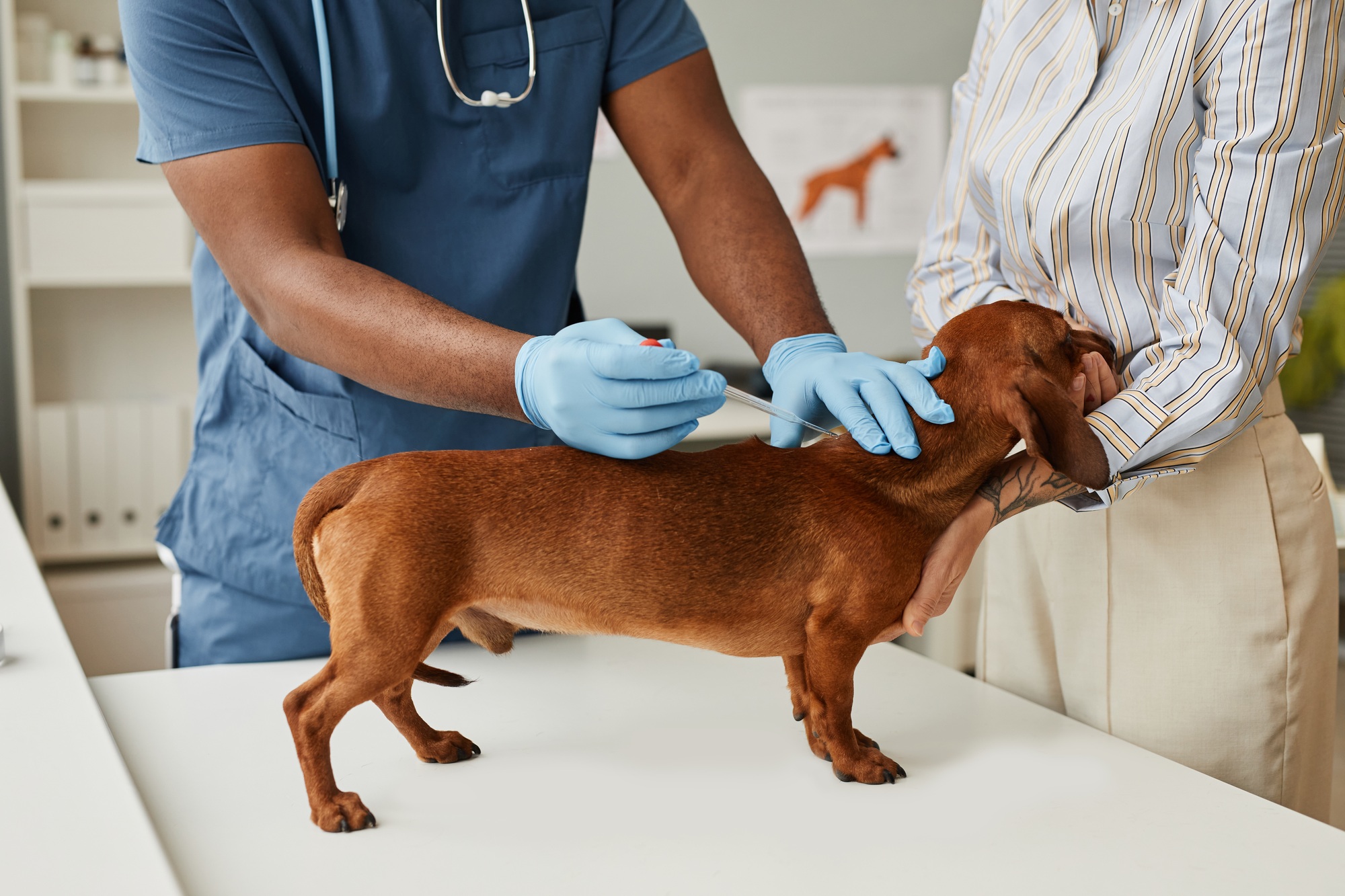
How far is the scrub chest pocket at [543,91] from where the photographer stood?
1.17 meters

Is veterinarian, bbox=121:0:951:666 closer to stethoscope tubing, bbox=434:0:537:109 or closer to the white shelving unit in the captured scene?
stethoscope tubing, bbox=434:0:537:109

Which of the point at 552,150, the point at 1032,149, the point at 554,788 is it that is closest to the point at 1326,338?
the point at 1032,149

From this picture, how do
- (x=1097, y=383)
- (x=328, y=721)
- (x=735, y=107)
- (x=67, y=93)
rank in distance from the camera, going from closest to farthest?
(x=328, y=721), (x=1097, y=383), (x=67, y=93), (x=735, y=107)

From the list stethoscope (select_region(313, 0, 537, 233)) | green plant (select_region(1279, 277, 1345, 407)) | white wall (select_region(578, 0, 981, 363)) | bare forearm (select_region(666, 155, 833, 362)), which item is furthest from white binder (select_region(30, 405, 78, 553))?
green plant (select_region(1279, 277, 1345, 407))

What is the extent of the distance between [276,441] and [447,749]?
46 cm

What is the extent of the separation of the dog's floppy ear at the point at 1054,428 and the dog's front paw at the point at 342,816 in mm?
597

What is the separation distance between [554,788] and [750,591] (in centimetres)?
24

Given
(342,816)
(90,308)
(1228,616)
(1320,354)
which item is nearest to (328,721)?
(342,816)

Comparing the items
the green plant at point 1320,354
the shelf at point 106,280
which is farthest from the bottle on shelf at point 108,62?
the green plant at point 1320,354

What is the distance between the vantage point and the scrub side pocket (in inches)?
45.9

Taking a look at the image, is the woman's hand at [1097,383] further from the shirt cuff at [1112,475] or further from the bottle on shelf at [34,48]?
the bottle on shelf at [34,48]

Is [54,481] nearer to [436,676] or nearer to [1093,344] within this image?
[436,676]

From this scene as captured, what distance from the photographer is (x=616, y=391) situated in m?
0.81

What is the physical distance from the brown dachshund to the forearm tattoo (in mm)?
54
